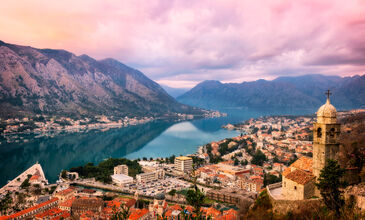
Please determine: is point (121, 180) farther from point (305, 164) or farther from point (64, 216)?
point (305, 164)

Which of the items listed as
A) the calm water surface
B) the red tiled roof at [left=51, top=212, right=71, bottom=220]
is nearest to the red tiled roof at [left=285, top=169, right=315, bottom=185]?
the red tiled roof at [left=51, top=212, right=71, bottom=220]

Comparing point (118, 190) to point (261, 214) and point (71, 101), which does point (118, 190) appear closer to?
point (261, 214)

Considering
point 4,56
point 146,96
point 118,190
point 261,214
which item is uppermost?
point 4,56

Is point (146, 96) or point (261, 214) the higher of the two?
point (146, 96)

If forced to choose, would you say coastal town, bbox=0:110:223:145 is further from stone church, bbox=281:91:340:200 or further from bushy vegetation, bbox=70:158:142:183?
stone church, bbox=281:91:340:200

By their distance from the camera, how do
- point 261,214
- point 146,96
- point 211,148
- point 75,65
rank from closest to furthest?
point 261,214 < point 211,148 < point 75,65 < point 146,96

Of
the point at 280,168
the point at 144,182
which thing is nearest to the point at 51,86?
the point at 144,182

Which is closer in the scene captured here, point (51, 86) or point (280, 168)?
point (280, 168)

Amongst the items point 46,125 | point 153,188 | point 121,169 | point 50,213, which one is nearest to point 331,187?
point 50,213
